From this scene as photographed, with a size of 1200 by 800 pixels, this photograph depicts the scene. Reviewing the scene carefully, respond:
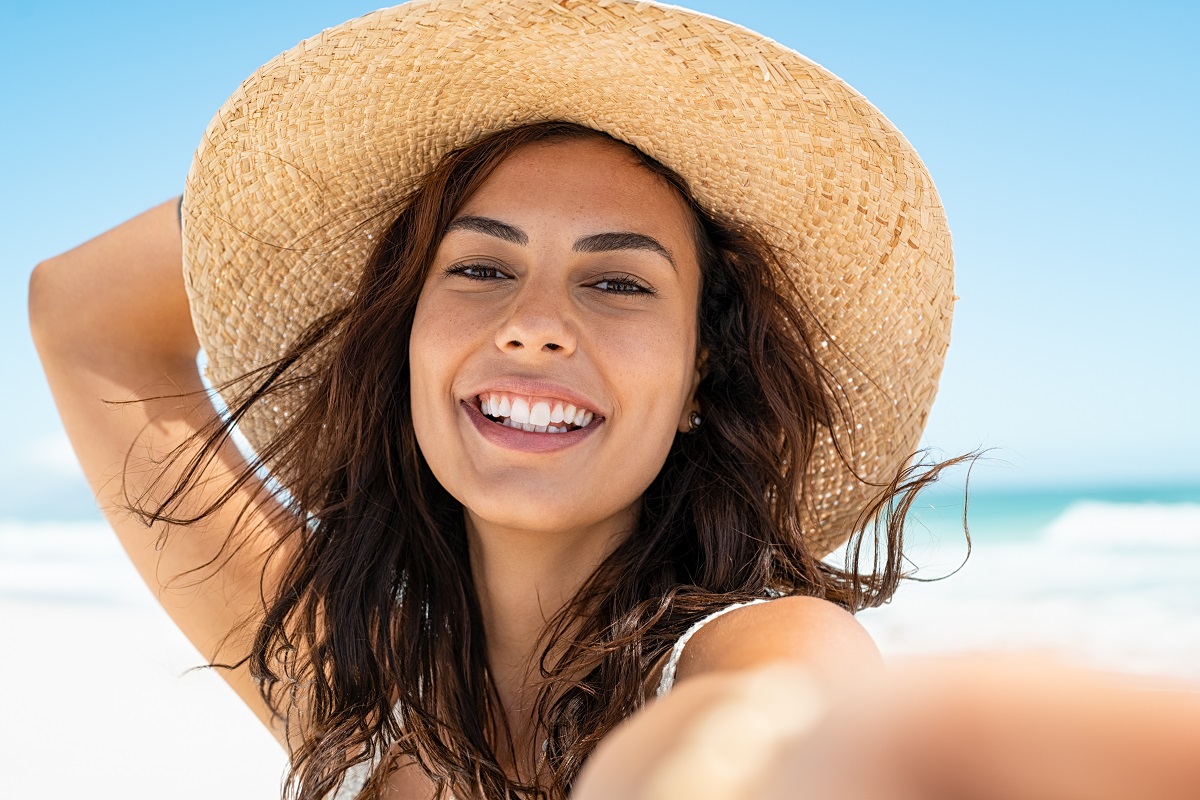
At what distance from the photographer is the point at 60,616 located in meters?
10.7

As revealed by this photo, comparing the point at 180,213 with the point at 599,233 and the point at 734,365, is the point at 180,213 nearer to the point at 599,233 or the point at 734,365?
the point at 599,233

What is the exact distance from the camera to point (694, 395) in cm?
238

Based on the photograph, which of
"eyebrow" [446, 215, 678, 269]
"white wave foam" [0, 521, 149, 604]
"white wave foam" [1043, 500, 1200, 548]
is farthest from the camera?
"white wave foam" [1043, 500, 1200, 548]

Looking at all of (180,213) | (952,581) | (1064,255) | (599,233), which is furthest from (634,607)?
(1064,255)

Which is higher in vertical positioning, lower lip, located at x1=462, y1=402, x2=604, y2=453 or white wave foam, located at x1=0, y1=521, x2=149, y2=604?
lower lip, located at x1=462, y1=402, x2=604, y2=453

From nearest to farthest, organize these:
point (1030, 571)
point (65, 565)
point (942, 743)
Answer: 1. point (942, 743)
2. point (1030, 571)
3. point (65, 565)

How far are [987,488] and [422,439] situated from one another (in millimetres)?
14647

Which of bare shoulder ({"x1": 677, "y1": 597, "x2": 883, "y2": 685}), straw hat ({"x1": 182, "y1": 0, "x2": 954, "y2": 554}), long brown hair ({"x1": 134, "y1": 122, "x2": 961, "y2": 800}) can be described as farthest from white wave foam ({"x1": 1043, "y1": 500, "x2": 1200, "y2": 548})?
bare shoulder ({"x1": 677, "y1": 597, "x2": 883, "y2": 685})

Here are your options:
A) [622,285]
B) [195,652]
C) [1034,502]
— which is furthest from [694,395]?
[1034,502]

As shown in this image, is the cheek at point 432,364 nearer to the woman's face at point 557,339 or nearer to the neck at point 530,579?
the woman's face at point 557,339

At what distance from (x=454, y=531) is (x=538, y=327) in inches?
27.2

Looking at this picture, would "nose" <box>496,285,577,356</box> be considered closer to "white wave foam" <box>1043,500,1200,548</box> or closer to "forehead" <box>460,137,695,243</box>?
"forehead" <box>460,137,695,243</box>

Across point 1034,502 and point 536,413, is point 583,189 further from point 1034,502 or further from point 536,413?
point 1034,502

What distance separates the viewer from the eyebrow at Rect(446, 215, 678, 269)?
212cm
